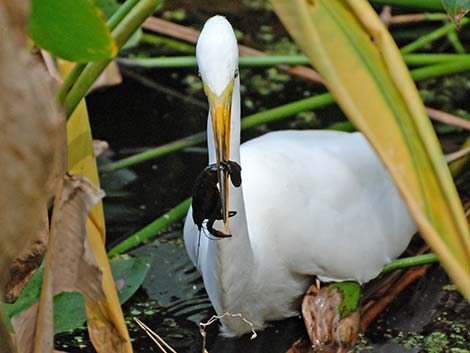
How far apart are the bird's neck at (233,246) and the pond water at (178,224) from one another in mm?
287

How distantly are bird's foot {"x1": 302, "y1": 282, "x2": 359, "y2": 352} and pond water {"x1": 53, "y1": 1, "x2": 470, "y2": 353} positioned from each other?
0.06m

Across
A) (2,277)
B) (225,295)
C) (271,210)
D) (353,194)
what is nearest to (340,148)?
(353,194)

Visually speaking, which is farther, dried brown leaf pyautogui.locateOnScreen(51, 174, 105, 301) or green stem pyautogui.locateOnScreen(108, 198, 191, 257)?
green stem pyautogui.locateOnScreen(108, 198, 191, 257)

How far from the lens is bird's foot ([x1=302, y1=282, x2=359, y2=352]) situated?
7.28 ft

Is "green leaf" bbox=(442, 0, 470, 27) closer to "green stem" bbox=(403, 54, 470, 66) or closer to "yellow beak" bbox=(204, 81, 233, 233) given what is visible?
"yellow beak" bbox=(204, 81, 233, 233)

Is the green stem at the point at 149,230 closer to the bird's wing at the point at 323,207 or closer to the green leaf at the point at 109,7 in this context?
the bird's wing at the point at 323,207

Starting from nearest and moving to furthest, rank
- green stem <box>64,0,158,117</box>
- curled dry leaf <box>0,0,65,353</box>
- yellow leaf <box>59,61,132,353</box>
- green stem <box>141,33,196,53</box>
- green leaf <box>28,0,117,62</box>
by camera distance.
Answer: curled dry leaf <box>0,0,65,353</box>
green leaf <box>28,0,117,62</box>
green stem <box>64,0,158,117</box>
yellow leaf <box>59,61,132,353</box>
green stem <box>141,33,196,53</box>

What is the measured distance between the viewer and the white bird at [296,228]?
2.05 meters

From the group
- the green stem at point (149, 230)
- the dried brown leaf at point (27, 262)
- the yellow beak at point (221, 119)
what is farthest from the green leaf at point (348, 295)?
the dried brown leaf at point (27, 262)

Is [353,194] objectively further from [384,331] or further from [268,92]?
[268,92]

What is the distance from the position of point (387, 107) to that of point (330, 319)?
3.62 feet

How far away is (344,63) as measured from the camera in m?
1.18

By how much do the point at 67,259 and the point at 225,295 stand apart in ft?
2.29

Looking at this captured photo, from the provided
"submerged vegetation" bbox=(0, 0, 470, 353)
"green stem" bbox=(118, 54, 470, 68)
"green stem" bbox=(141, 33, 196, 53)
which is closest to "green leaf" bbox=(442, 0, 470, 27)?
"submerged vegetation" bbox=(0, 0, 470, 353)
